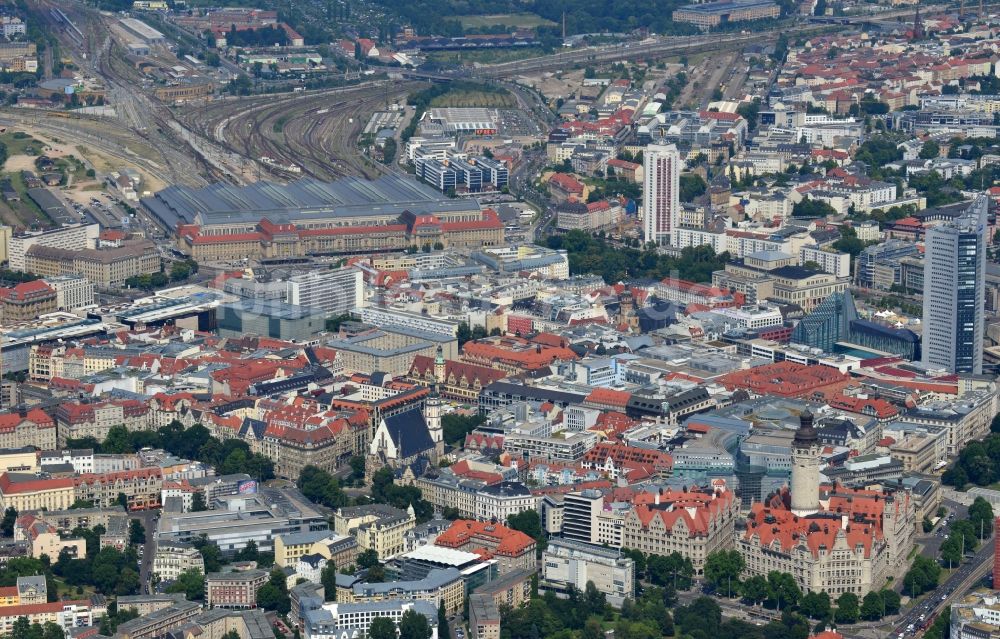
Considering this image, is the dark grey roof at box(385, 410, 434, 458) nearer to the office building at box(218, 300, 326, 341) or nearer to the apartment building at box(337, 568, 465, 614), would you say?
the apartment building at box(337, 568, 465, 614)

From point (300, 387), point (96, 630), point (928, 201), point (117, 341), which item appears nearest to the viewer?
point (96, 630)

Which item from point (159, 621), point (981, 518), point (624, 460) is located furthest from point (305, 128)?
point (159, 621)

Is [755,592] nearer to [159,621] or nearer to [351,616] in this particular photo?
[351,616]

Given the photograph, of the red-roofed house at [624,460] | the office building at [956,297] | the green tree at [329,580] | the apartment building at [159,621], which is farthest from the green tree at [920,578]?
the office building at [956,297]

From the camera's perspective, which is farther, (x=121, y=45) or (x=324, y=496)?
(x=121, y=45)

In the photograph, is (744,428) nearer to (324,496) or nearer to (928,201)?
(324,496)

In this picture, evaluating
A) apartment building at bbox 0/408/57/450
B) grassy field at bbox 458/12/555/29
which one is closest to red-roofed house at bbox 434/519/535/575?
apartment building at bbox 0/408/57/450

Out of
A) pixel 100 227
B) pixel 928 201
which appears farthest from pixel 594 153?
pixel 100 227
